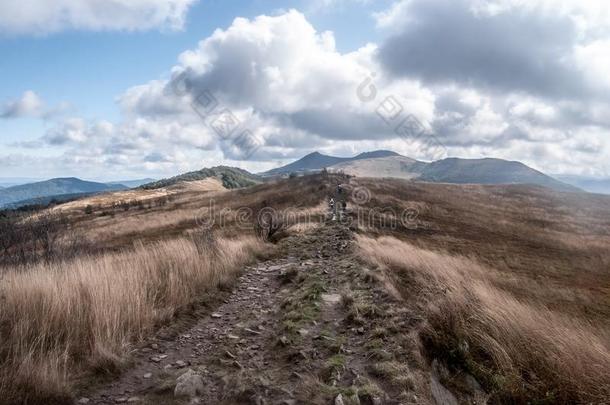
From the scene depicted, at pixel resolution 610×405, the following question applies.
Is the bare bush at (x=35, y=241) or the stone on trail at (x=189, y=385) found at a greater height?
the bare bush at (x=35, y=241)

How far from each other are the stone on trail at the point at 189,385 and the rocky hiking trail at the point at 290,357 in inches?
0.4

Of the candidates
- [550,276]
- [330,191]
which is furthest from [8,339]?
[330,191]

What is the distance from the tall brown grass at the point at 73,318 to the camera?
3660mm

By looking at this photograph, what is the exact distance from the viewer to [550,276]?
56.0 feet

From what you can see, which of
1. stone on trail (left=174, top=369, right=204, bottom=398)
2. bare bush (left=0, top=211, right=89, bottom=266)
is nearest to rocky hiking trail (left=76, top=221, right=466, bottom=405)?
stone on trail (left=174, top=369, right=204, bottom=398)

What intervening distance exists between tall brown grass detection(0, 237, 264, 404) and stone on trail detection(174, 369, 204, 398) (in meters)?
0.87

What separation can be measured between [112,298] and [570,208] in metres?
69.2

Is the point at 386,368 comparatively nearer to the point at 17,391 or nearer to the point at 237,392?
the point at 237,392

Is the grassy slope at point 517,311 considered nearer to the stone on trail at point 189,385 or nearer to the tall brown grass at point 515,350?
the tall brown grass at point 515,350

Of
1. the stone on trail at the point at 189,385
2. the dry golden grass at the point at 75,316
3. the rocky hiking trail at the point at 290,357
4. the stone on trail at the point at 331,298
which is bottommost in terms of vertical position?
the stone on trail at the point at 331,298

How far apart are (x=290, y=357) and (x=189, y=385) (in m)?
1.48

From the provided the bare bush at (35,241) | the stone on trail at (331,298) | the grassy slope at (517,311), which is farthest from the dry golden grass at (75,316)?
the bare bush at (35,241)

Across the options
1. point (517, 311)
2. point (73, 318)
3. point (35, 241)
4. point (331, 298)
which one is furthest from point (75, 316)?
point (35, 241)

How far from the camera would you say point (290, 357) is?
5051mm
